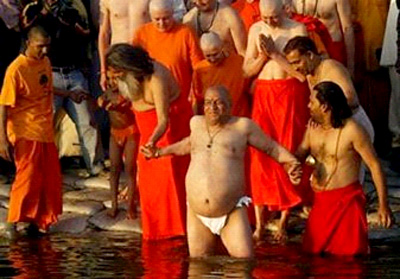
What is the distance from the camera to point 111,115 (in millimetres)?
18062

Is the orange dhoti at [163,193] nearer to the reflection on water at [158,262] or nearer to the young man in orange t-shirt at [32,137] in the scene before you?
the reflection on water at [158,262]

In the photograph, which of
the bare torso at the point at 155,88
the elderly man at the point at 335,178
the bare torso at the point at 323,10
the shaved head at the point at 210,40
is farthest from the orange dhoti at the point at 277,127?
the elderly man at the point at 335,178

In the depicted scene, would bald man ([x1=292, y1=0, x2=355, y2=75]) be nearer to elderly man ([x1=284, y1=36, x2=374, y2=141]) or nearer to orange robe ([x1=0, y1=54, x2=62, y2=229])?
elderly man ([x1=284, y1=36, x2=374, y2=141])

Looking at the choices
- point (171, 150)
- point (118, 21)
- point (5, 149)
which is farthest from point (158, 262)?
point (118, 21)

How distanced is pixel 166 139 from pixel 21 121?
129 centimetres

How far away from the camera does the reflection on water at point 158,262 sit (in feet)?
49.8

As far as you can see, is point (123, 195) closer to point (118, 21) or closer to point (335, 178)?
point (118, 21)

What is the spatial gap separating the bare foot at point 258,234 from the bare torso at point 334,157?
1.06 metres

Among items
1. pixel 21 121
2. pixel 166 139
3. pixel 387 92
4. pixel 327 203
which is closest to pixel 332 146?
pixel 327 203

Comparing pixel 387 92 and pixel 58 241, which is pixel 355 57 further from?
pixel 58 241

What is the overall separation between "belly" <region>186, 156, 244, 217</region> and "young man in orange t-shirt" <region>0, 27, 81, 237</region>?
93.2 inches

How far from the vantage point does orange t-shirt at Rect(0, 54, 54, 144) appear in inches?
687

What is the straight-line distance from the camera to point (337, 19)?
18062mm

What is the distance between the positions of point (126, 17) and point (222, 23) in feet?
3.74
